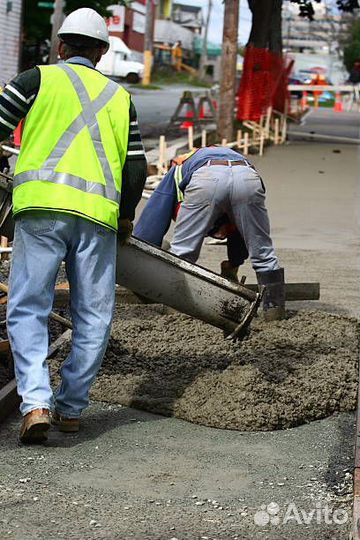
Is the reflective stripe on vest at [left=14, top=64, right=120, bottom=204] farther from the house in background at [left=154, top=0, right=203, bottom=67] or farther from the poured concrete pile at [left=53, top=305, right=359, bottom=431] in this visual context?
the house in background at [left=154, top=0, right=203, bottom=67]

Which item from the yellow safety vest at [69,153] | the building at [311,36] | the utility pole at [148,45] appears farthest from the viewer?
the building at [311,36]

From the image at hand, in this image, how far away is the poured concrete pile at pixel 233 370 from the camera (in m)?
6.27

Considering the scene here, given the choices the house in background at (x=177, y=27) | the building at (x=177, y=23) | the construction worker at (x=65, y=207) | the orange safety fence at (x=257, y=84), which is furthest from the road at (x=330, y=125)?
the building at (x=177, y=23)

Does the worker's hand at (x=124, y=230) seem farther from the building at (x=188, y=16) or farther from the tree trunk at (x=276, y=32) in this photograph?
the building at (x=188, y=16)

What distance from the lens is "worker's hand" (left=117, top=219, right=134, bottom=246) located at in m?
6.11

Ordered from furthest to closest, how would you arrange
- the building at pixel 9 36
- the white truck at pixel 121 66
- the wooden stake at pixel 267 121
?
the white truck at pixel 121 66, the wooden stake at pixel 267 121, the building at pixel 9 36

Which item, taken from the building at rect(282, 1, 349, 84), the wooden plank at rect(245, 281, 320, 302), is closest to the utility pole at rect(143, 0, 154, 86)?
the building at rect(282, 1, 349, 84)

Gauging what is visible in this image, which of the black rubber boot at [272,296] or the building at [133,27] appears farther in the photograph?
the building at [133,27]

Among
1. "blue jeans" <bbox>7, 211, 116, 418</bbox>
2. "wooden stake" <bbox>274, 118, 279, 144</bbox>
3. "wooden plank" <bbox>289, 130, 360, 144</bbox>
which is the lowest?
"wooden plank" <bbox>289, 130, 360, 144</bbox>

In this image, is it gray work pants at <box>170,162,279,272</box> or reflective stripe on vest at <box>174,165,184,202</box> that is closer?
gray work pants at <box>170,162,279,272</box>

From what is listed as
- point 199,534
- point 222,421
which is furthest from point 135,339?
point 199,534

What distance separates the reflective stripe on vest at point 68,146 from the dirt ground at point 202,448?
1.16m

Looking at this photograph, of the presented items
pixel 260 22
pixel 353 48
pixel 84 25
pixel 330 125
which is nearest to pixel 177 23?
pixel 353 48

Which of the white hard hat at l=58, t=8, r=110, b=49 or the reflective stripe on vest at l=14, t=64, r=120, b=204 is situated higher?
the white hard hat at l=58, t=8, r=110, b=49
